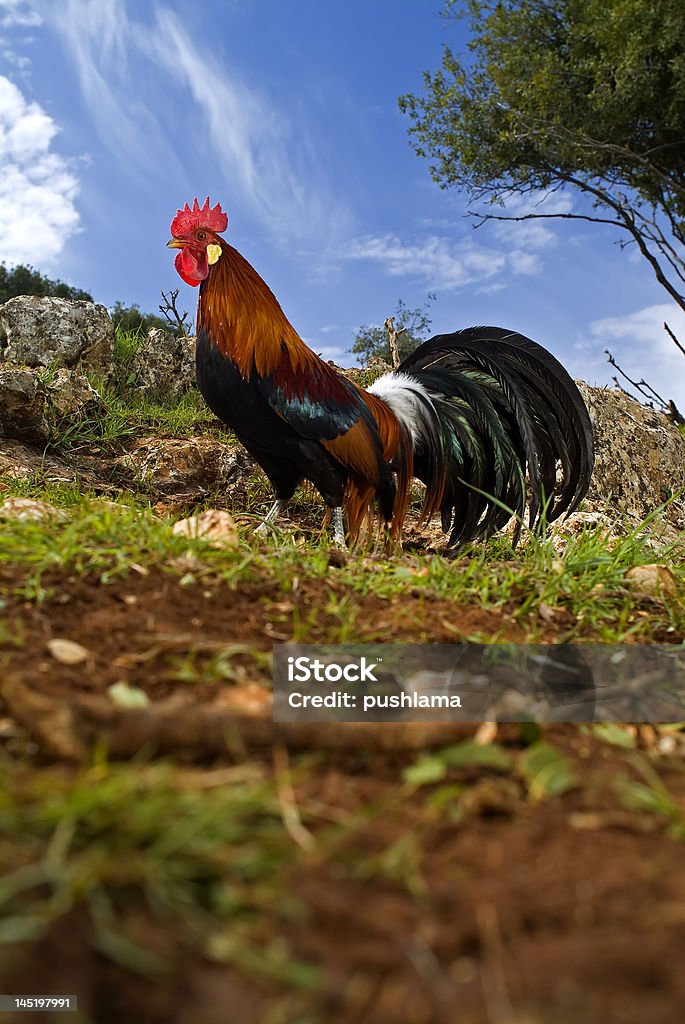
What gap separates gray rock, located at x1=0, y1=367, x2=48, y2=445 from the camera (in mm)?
6980

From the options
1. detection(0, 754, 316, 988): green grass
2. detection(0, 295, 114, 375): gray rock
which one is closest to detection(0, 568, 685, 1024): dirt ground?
detection(0, 754, 316, 988): green grass

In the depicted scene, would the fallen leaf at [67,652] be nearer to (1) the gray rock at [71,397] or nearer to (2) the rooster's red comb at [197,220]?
(2) the rooster's red comb at [197,220]

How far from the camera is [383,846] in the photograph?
146cm

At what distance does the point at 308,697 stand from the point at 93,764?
682mm

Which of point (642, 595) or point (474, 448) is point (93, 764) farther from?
point (474, 448)

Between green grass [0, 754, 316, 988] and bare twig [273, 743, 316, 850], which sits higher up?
bare twig [273, 743, 316, 850]

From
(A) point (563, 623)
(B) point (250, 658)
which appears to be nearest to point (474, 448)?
(A) point (563, 623)

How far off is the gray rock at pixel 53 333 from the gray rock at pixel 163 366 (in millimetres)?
412

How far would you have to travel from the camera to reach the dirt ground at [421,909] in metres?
1.17

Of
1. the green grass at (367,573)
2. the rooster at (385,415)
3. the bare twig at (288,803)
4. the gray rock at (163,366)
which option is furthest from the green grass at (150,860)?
the gray rock at (163,366)

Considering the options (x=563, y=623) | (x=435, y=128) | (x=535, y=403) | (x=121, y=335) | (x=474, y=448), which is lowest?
(x=563, y=623)

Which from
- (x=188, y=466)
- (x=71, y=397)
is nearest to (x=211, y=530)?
(x=188, y=466)

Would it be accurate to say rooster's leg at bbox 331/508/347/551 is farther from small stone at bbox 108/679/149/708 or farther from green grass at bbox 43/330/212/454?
green grass at bbox 43/330/212/454

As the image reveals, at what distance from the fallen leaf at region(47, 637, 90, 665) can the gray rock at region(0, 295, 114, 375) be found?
22.5 feet
